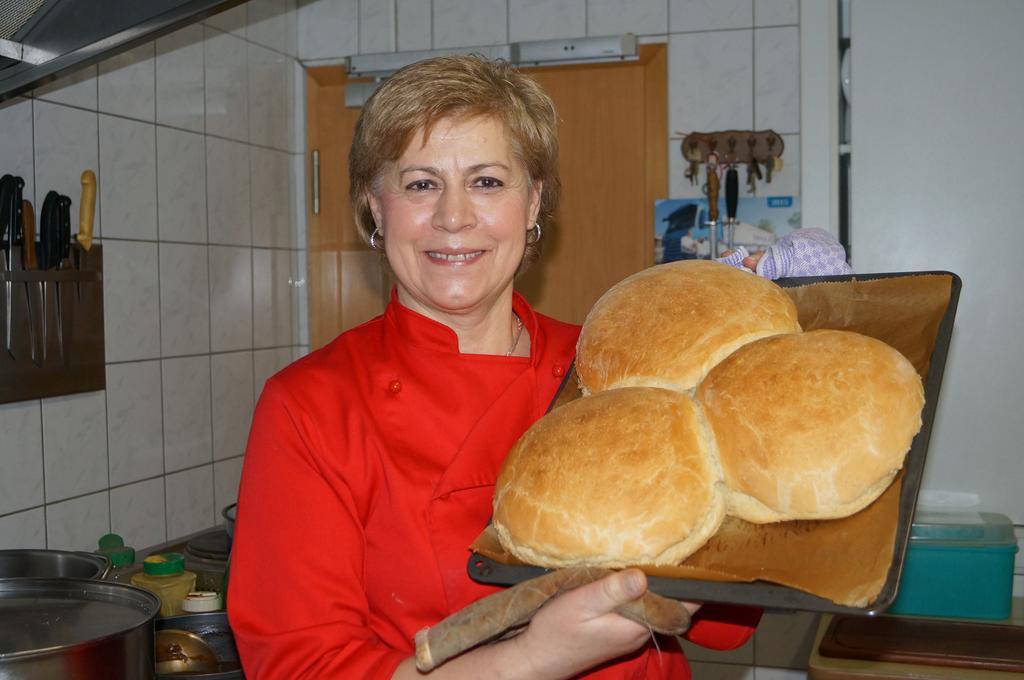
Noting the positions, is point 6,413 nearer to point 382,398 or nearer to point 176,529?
point 176,529

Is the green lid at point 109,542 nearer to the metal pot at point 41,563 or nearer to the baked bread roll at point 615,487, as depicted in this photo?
the metal pot at point 41,563

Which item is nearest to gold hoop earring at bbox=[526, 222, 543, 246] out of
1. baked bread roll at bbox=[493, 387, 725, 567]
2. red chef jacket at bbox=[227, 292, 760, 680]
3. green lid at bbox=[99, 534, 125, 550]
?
red chef jacket at bbox=[227, 292, 760, 680]

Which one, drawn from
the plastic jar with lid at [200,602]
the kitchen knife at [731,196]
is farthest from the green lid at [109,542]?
the kitchen knife at [731,196]

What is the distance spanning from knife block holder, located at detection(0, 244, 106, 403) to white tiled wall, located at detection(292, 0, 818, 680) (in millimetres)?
664

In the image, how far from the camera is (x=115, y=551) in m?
1.86

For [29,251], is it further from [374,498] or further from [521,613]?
[521,613]

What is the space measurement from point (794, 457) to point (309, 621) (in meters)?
0.49

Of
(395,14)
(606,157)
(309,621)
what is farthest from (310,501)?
(395,14)

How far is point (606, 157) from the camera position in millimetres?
2582

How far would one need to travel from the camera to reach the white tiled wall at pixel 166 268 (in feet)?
6.22

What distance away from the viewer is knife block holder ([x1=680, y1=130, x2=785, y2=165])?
2395 millimetres

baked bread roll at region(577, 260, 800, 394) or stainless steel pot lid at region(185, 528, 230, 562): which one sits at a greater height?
baked bread roll at region(577, 260, 800, 394)

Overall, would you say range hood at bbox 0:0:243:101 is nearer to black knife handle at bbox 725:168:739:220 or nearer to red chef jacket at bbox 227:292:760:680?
red chef jacket at bbox 227:292:760:680

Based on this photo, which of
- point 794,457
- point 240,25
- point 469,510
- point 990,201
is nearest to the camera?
point 794,457
